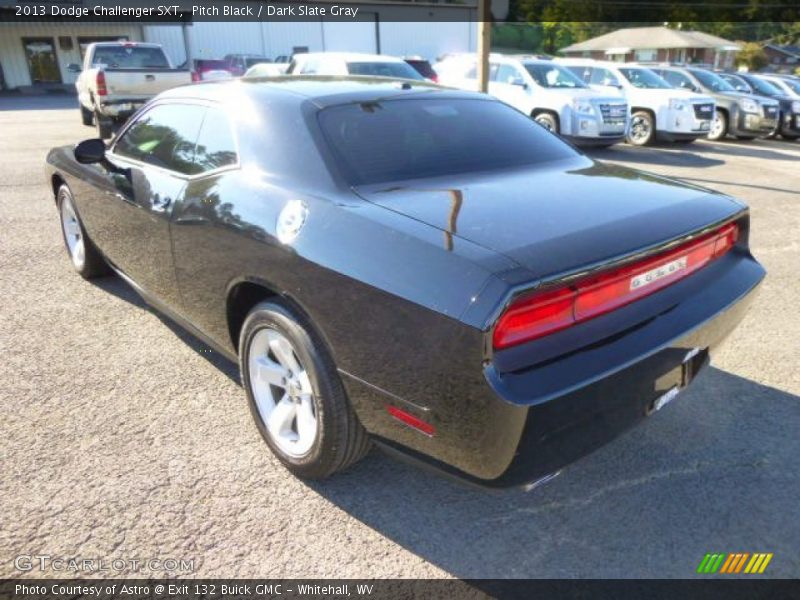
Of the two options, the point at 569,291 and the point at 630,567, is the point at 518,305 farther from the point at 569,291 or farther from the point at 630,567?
the point at 630,567

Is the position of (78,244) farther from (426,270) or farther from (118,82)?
(118,82)

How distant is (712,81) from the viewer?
1461cm

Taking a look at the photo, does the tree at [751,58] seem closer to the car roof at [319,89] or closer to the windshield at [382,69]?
the windshield at [382,69]

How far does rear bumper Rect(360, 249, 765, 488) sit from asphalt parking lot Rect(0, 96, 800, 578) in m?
0.20

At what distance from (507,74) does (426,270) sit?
1168 centimetres

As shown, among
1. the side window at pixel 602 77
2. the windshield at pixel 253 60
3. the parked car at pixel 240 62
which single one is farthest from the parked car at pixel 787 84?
the windshield at pixel 253 60

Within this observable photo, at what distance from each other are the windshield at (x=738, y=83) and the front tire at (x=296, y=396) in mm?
16295

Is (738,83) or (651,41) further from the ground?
(651,41)

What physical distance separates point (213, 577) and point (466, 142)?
2.17 metres

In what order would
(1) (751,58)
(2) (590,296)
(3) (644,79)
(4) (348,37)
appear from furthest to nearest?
(1) (751,58) → (4) (348,37) → (3) (644,79) → (2) (590,296)

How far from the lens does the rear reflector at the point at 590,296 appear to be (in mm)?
1815

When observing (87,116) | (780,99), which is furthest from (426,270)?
(780,99)

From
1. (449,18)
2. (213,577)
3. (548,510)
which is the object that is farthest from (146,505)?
(449,18)

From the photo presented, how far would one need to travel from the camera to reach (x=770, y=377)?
134 inches
